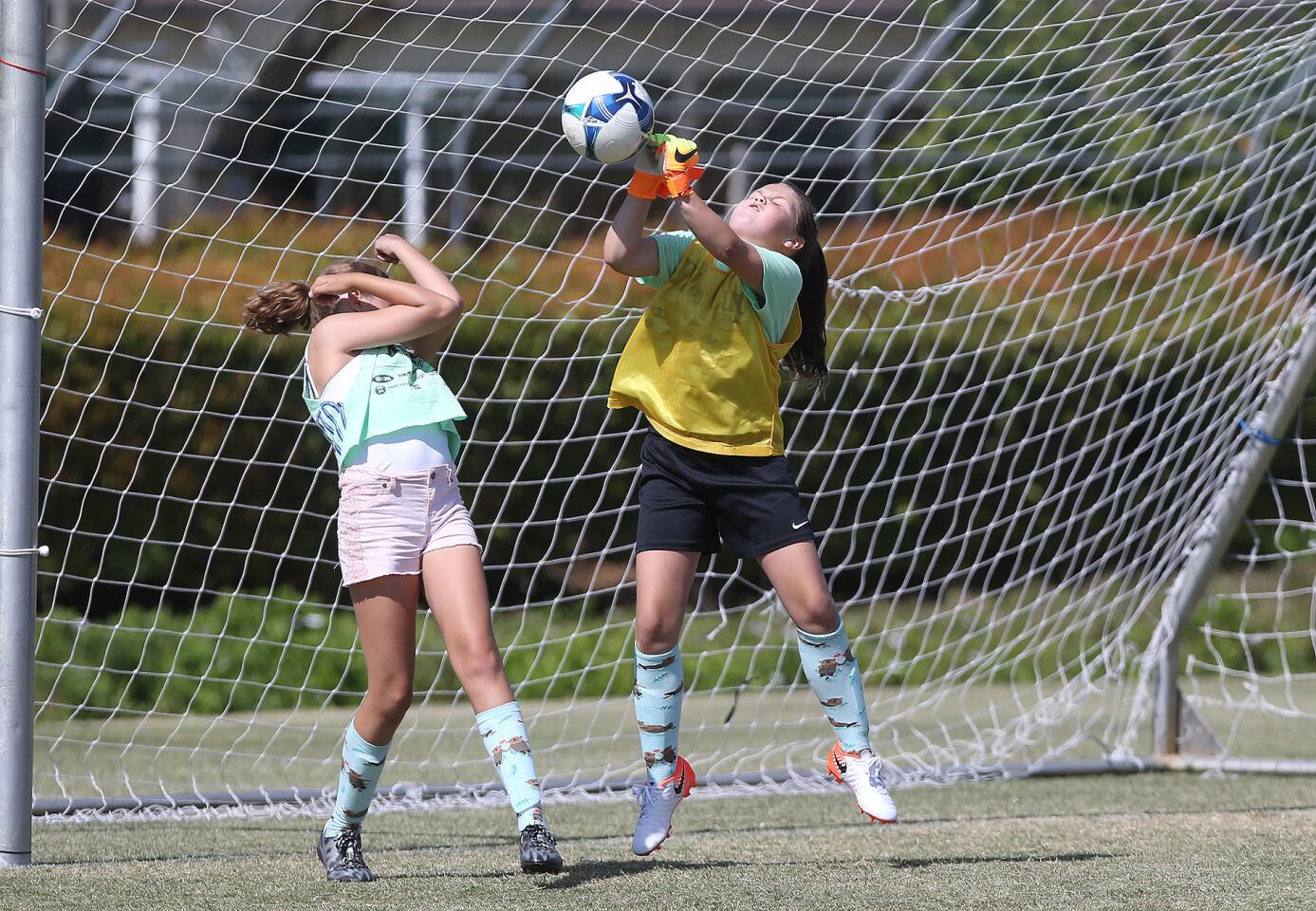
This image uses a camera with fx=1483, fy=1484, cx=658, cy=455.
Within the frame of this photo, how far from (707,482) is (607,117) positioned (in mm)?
830

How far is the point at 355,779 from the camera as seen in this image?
3184 millimetres

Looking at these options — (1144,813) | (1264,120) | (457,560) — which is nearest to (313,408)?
(457,560)

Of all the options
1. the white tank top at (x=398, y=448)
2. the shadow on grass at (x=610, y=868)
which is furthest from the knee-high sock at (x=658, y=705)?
the white tank top at (x=398, y=448)

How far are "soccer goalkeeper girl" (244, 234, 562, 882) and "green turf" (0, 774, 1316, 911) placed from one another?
0.75 feet

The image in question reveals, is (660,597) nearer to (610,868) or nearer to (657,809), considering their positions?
(657,809)

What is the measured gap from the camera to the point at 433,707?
7145 mm

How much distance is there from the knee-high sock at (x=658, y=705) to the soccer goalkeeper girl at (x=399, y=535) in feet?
1.07

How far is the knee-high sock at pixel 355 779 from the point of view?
316 centimetres

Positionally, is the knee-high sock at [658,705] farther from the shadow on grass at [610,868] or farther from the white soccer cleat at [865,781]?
the white soccer cleat at [865,781]

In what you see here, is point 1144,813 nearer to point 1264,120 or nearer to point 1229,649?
point 1264,120

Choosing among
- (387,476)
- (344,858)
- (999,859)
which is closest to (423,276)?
(387,476)

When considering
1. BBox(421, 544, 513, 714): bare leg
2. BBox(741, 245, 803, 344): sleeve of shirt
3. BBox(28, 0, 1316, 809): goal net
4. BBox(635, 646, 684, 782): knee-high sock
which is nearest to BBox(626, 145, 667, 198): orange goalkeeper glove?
BBox(741, 245, 803, 344): sleeve of shirt

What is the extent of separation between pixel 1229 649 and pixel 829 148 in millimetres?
5064

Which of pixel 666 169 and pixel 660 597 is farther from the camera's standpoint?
pixel 660 597
